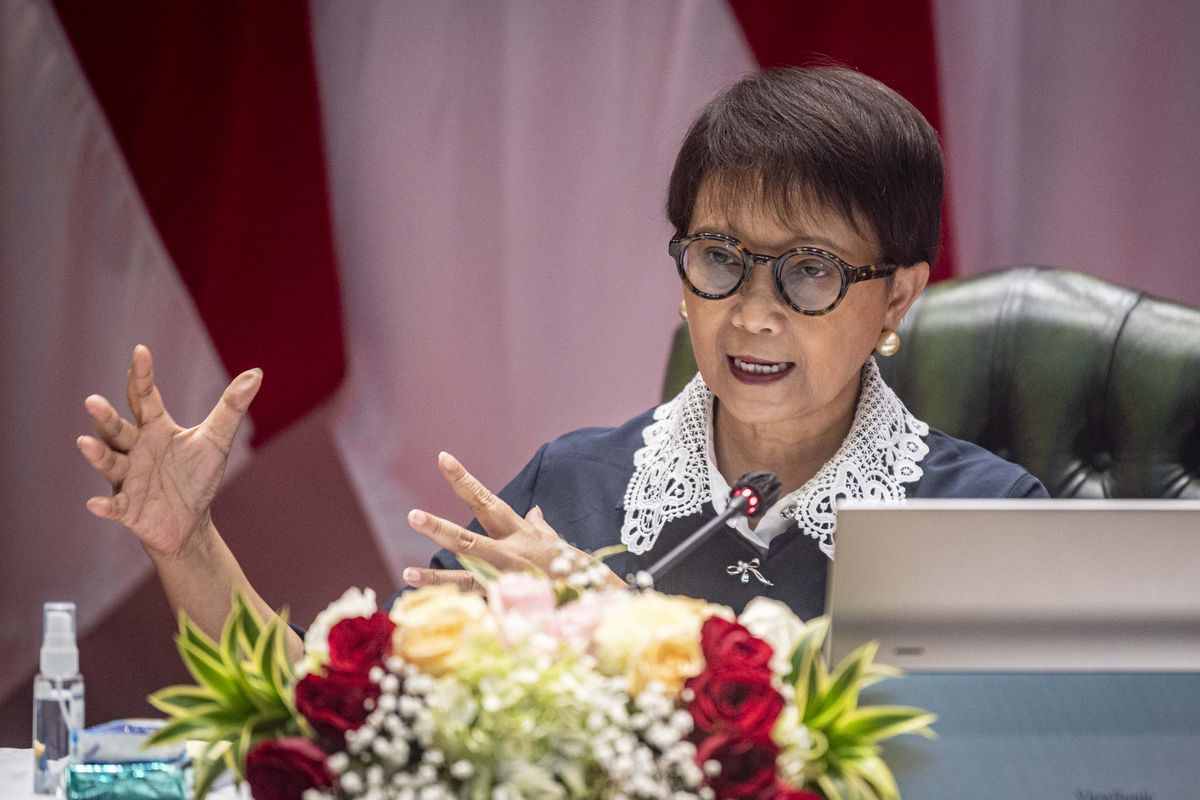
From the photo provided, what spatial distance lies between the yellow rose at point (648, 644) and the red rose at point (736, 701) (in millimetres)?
18

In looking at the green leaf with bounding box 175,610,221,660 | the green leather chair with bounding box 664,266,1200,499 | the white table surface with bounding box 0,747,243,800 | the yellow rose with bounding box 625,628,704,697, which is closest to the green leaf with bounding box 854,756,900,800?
the yellow rose with bounding box 625,628,704,697

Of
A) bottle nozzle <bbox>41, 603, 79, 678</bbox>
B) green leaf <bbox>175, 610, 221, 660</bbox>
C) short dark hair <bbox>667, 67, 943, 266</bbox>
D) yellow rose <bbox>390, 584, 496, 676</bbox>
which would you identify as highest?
short dark hair <bbox>667, 67, 943, 266</bbox>

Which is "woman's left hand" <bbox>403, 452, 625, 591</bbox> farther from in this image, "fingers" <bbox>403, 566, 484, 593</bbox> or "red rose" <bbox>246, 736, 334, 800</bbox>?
"red rose" <bbox>246, 736, 334, 800</bbox>

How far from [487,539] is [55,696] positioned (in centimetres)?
45

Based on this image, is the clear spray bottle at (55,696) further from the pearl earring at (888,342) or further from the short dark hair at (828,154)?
the pearl earring at (888,342)

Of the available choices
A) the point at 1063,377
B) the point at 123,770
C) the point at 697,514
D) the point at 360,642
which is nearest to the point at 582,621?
the point at 360,642

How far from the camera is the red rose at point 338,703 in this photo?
32.5 inches

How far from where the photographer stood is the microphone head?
113 centimetres

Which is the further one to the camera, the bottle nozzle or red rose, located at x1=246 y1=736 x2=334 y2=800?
the bottle nozzle

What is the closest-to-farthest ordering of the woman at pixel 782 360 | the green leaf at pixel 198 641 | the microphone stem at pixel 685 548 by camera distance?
1. the green leaf at pixel 198 641
2. the microphone stem at pixel 685 548
3. the woman at pixel 782 360

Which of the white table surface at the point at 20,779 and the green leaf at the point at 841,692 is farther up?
the green leaf at the point at 841,692

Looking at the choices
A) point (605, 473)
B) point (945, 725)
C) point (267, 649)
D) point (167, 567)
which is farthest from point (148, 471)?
point (945, 725)

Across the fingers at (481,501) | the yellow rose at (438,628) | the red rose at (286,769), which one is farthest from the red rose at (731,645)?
the fingers at (481,501)

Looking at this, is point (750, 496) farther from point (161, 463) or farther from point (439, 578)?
point (161, 463)
